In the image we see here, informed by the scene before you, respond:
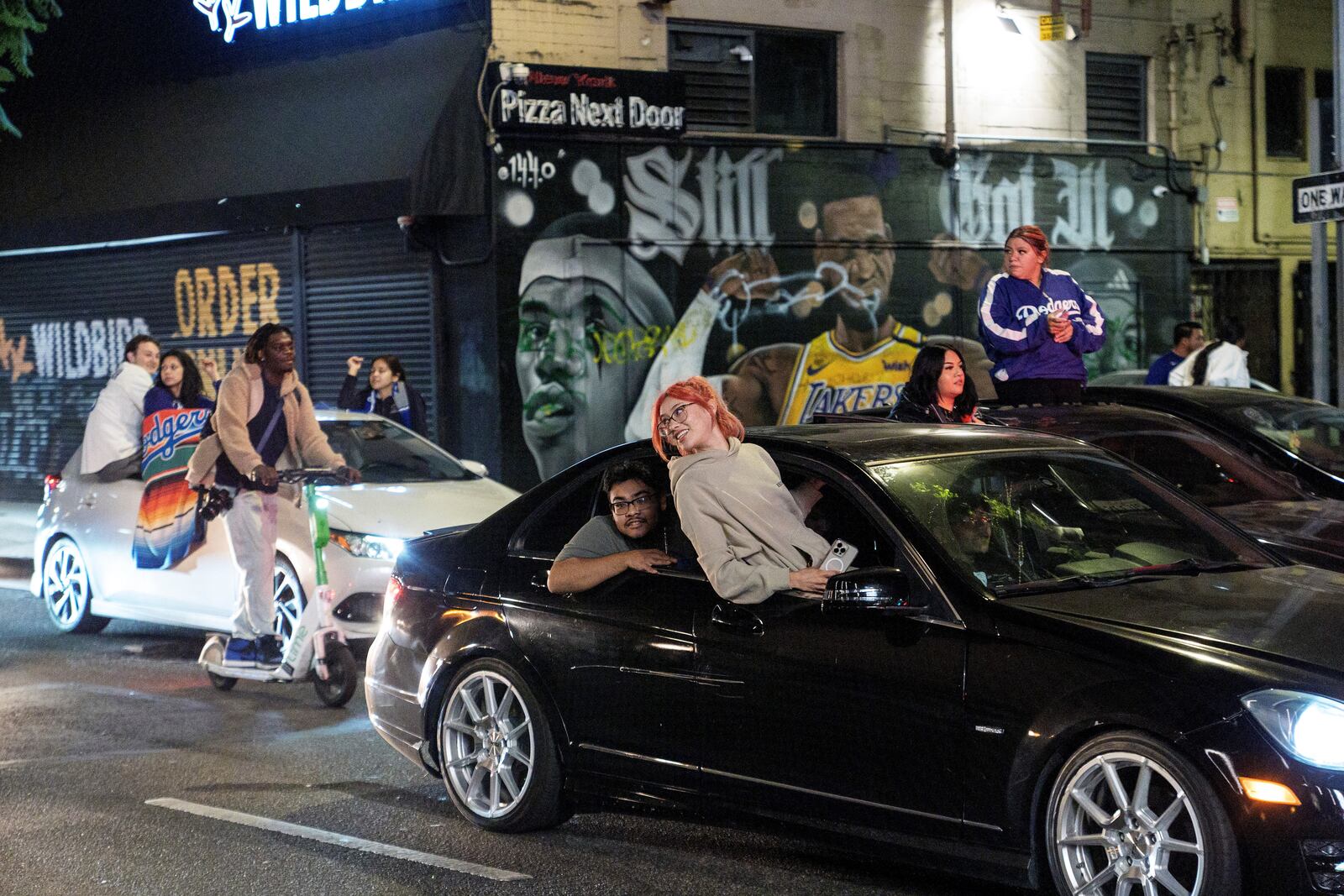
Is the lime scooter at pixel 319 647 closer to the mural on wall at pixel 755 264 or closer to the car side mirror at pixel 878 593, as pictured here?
the car side mirror at pixel 878 593

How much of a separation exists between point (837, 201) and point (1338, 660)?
46.4 feet

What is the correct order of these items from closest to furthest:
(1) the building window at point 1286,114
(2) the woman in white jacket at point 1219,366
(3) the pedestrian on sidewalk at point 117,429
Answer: (3) the pedestrian on sidewalk at point 117,429 → (2) the woman in white jacket at point 1219,366 → (1) the building window at point 1286,114

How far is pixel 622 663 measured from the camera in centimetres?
595

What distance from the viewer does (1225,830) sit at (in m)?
4.43

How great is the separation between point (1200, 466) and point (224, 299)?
518 inches

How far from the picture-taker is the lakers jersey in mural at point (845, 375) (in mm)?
18344

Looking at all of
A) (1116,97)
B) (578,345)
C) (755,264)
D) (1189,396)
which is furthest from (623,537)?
(1116,97)

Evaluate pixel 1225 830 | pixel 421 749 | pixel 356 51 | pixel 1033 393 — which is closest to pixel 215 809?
pixel 421 749

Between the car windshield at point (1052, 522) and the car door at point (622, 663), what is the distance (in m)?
0.81

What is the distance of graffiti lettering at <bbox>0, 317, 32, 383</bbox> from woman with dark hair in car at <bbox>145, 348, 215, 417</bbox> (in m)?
11.8

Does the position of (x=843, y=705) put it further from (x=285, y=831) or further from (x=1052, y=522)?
(x=285, y=831)

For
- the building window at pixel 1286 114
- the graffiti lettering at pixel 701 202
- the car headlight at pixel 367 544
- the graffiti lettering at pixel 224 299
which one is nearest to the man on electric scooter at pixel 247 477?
the car headlight at pixel 367 544

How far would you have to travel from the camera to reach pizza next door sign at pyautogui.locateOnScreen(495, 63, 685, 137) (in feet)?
54.4

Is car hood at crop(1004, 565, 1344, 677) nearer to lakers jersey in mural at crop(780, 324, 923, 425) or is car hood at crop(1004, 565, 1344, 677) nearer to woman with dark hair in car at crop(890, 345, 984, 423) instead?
woman with dark hair in car at crop(890, 345, 984, 423)
